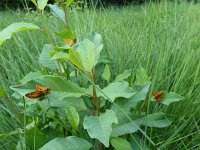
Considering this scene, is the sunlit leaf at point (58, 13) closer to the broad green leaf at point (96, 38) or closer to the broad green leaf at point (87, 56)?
the broad green leaf at point (96, 38)

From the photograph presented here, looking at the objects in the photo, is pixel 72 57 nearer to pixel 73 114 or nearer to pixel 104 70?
pixel 73 114

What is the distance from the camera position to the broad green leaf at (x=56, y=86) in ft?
2.31

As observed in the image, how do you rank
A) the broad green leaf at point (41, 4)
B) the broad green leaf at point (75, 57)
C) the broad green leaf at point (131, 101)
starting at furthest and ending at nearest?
the broad green leaf at point (41, 4)
the broad green leaf at point (131, 101)
the broad green leaf at point (75, 57)

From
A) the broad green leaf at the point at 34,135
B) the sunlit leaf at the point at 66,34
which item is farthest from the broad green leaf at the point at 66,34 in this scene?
the broad green leaf at the point at 34,135

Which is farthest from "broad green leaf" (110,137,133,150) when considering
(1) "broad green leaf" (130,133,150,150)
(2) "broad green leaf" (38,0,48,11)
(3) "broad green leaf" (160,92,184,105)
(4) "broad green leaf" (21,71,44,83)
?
(2) "broad green leaf" (38,0,48,11)

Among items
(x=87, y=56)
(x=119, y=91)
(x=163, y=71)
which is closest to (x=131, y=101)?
(x=119, y=91)

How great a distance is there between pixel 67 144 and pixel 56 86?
0.38ft

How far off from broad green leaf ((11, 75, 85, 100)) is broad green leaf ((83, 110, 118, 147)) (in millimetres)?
60

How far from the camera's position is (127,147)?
0.72 m

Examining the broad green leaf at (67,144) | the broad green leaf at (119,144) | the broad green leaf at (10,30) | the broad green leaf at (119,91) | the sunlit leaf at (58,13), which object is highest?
the broad green leaf at (10,30)

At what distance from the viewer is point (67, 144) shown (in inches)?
27.4

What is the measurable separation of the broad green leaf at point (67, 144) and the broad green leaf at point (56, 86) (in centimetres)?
8

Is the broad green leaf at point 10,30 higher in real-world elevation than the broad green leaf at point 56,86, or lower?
higher

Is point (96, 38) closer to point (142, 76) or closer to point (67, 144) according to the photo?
point (142, 76)
